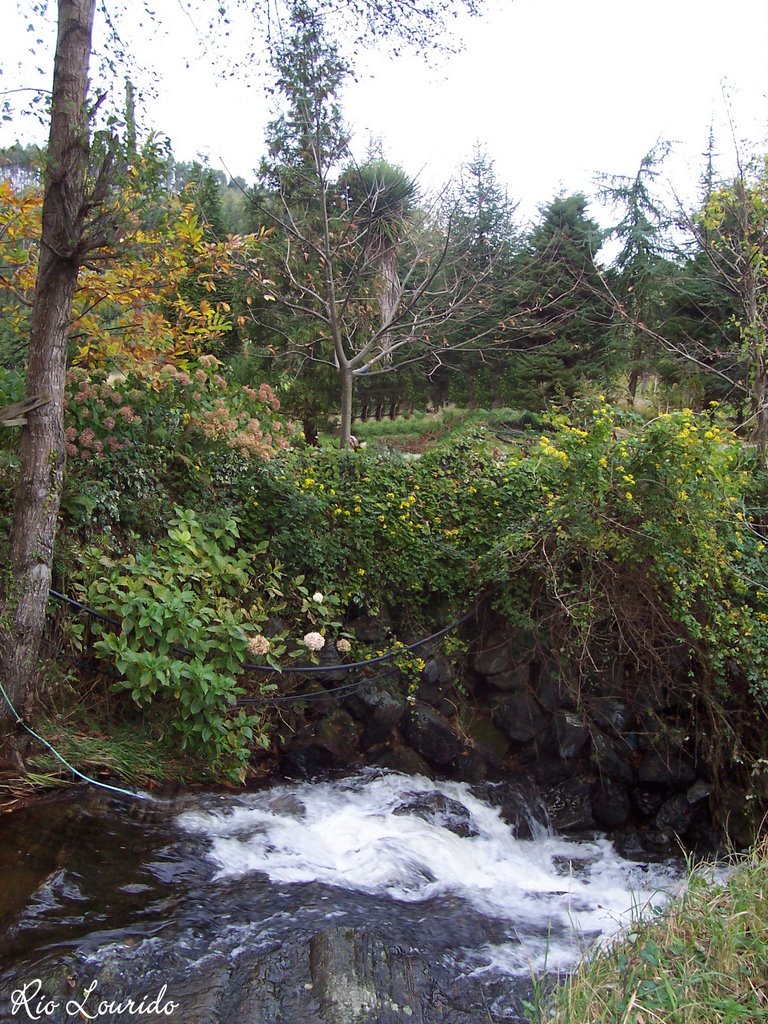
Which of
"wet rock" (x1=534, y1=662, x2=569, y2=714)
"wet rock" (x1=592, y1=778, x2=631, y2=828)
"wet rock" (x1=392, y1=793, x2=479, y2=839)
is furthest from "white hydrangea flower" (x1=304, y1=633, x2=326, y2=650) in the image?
"wet rock" (x1=592, y1=778, x2=631, y2=828)

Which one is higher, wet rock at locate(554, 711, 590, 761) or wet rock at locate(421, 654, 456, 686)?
wet rock at locate(421, 654, 456, 686)

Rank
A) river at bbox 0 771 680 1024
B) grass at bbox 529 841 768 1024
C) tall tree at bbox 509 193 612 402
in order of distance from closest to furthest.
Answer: grass at bbox 529 841 768 1024, river at bbox 0 771 680 1024, tall tree at bbox 509 193 612 402

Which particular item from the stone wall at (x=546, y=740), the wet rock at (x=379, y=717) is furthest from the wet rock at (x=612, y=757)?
the wet rock at (x=379, y=717)

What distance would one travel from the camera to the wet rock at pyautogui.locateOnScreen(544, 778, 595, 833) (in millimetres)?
4848

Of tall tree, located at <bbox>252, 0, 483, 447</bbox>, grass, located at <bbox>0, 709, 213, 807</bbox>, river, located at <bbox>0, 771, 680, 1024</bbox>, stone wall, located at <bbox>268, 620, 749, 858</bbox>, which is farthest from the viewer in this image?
tall tree, located at <bbox>252, 0, 483, 447</bbox>

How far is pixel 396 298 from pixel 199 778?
6.03 meters

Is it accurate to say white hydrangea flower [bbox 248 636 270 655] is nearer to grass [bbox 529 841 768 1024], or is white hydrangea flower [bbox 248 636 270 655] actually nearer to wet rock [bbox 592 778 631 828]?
grass [bbox 529 841 768 1024]

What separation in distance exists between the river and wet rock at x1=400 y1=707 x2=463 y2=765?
279 millimetres

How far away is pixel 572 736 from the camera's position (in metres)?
5.05

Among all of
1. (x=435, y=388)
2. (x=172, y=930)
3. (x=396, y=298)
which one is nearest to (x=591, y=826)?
(x=172, y=930)

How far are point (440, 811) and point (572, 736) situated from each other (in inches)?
44.1

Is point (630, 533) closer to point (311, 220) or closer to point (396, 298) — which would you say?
point (396, 298)

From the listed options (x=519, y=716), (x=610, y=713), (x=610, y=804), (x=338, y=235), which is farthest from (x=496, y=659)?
(x=338, y=235)

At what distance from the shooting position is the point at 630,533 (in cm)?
484
